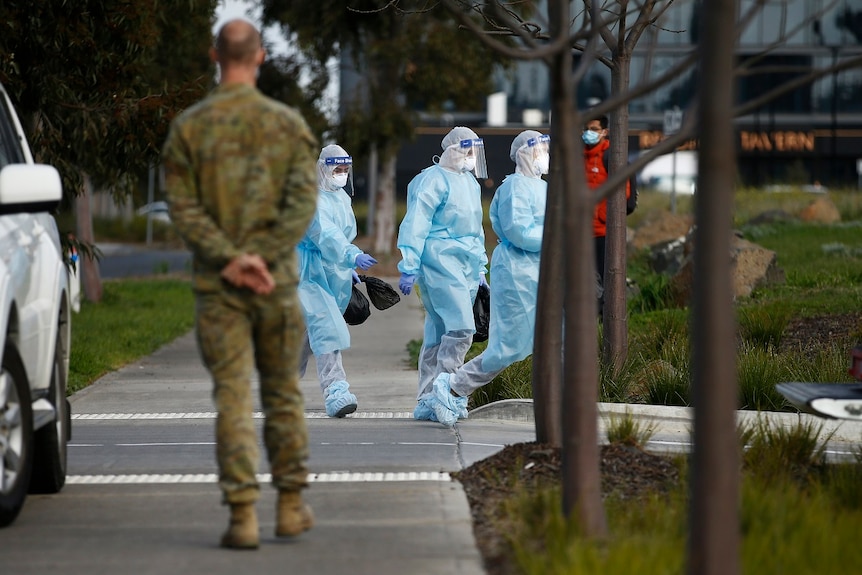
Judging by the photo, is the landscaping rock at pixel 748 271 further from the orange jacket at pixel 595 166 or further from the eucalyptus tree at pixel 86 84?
the eucalyptus tree at pixel 86 84

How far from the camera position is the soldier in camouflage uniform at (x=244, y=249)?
206 inches

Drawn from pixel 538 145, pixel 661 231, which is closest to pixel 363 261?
pixel 538 145

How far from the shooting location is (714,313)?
4.29 meters

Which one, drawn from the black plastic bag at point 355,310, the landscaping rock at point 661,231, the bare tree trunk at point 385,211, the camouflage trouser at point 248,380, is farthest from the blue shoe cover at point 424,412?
the bare tree trunk at point 385,211

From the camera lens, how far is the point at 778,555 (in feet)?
15.1

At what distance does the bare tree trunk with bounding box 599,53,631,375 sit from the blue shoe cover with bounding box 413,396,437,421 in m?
1.27

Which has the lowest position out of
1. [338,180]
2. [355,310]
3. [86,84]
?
[355,310]

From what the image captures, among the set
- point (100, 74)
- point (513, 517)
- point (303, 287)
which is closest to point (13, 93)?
point (100, 74)

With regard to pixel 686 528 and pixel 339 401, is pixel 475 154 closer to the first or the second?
pixel 339 401

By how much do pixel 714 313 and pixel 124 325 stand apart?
1301 centimetres

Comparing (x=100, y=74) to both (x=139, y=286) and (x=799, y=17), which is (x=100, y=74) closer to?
(x=139, y=286)

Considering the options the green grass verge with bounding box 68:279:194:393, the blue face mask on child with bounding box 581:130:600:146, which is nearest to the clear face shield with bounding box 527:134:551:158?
the blue face mask on child with bounding box 581:130:600:146

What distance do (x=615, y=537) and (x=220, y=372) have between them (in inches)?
57.9

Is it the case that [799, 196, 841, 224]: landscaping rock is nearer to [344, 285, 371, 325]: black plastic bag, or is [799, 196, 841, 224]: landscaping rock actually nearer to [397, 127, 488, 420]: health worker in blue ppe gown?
[344, 285, 371, 325]: black plastic bag
